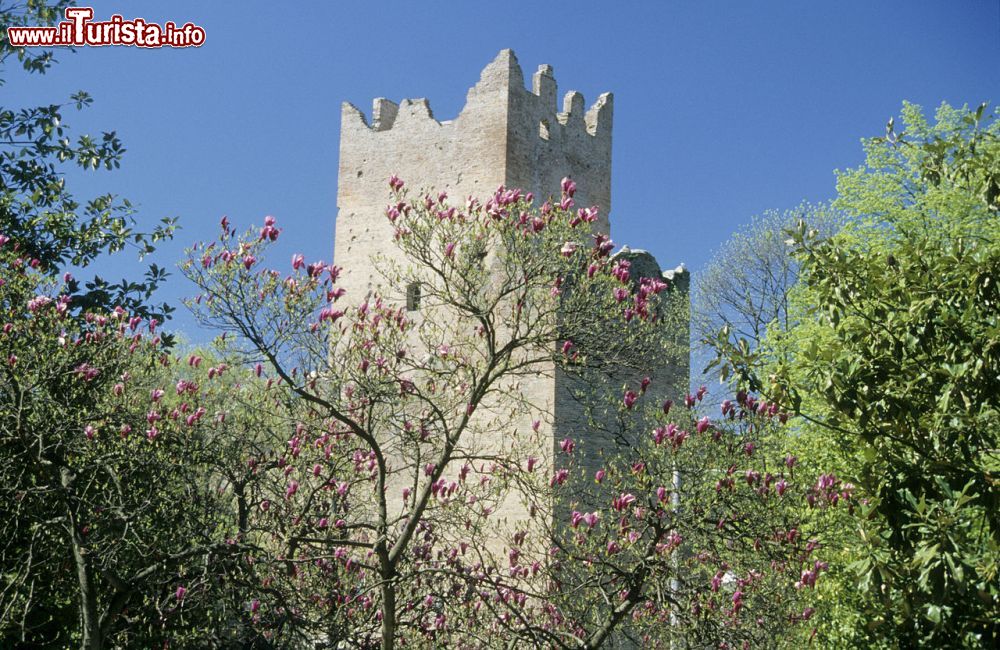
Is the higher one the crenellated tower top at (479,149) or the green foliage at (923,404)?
the crenellated tower top at (479,149)

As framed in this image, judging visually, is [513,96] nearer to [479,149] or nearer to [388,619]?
[479,149]

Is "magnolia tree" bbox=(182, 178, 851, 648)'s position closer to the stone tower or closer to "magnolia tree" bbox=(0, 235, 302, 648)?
"magnolia tree" bbox=(0, 235, 302, 648)

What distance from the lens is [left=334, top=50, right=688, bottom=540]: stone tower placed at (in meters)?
22.9

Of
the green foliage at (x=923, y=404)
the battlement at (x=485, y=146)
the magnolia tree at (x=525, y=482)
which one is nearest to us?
the green foliage at (x=923, y=404)

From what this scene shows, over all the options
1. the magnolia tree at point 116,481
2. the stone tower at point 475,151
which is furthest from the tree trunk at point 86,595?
the stone tower at point 475,151

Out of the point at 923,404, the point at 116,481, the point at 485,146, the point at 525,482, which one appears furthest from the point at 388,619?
the point at 485,146

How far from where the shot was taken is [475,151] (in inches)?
907

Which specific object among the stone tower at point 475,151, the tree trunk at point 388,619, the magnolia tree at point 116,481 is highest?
the stone tower at point 475,151

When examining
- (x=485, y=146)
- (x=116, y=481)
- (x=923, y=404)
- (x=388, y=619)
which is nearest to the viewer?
(x=923, y=404)

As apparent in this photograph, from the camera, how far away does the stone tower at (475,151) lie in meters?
22.9

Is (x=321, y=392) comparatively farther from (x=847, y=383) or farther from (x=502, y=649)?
(x=847, y=383)

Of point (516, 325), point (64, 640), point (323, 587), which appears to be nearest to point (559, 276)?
point (516, 325)

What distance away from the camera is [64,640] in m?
11.0

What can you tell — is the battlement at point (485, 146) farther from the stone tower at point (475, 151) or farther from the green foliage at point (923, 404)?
the green foliage at point (923, 404)
